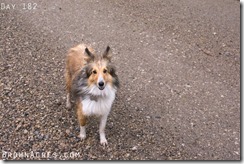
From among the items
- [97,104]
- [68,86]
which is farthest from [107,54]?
[68,86]

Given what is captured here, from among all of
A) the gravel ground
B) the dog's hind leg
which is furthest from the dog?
the gravel ground

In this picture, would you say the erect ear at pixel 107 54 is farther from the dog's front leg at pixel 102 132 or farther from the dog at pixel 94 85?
the dog's front leg at pixel 102 132

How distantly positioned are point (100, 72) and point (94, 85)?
26 centimetres

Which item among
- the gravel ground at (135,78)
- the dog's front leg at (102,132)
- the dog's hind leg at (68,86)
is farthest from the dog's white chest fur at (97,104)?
the dog's hind leg at (68,86)

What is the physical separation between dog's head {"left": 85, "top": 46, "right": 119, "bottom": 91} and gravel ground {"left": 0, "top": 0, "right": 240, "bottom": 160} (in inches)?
47.5

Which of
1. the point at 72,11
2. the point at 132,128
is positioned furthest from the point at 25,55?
the point at 132,128

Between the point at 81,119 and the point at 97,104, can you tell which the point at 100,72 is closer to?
the point at 97,104

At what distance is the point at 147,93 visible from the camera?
6273mm

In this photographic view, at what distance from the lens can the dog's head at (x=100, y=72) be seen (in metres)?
4.37

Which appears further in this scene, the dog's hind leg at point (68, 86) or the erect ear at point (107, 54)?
the dog's hind leg at point (68, 86)

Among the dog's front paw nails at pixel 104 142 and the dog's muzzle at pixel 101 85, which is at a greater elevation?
the dog's muzzle at pixel 101 85

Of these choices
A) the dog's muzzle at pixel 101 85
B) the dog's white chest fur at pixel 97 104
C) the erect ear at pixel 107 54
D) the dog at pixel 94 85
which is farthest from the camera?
the dog's white chest fur at pixel 97 104

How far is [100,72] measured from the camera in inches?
172

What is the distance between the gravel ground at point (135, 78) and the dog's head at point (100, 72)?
3.96 feet
